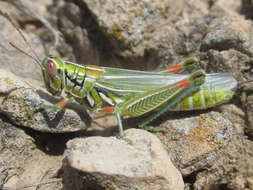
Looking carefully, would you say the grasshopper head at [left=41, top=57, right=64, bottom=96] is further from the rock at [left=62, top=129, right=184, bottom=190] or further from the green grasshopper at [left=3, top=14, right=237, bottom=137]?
the rock at [left=62, top=129, right=184, bottom=190]

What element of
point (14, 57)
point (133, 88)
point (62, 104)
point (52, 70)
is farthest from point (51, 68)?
point (133, 88)

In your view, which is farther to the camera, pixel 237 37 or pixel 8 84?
pixel 237 37

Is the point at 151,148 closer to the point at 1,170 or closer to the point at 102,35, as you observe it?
the point at 1,170

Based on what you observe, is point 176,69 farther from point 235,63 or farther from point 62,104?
point 62,104

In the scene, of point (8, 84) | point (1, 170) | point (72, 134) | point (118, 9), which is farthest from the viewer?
point (118, 9)

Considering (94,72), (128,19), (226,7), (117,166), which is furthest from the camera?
(226,7)

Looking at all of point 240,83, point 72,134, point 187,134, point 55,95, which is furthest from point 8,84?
point 240,83
